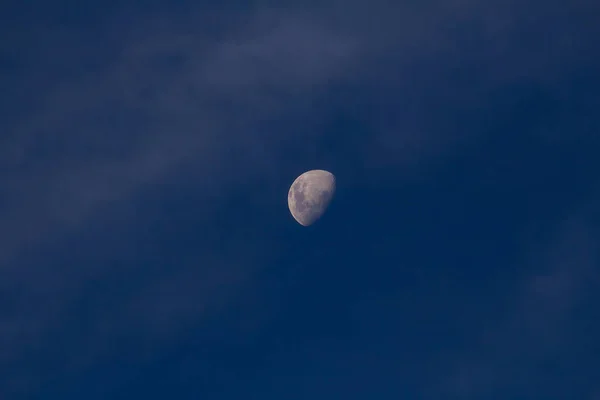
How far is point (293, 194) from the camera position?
62.0 metres

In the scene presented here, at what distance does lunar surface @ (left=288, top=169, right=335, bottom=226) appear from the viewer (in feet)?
200

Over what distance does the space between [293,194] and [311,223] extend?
5.45m

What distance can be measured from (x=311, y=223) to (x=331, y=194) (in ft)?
18.5

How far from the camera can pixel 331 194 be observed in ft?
203

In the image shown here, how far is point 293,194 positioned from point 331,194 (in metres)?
6.08

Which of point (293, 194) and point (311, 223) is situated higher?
point (293, 194)

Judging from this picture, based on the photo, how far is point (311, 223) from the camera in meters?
61.8

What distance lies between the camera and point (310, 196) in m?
60.8

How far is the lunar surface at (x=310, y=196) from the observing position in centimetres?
6088
